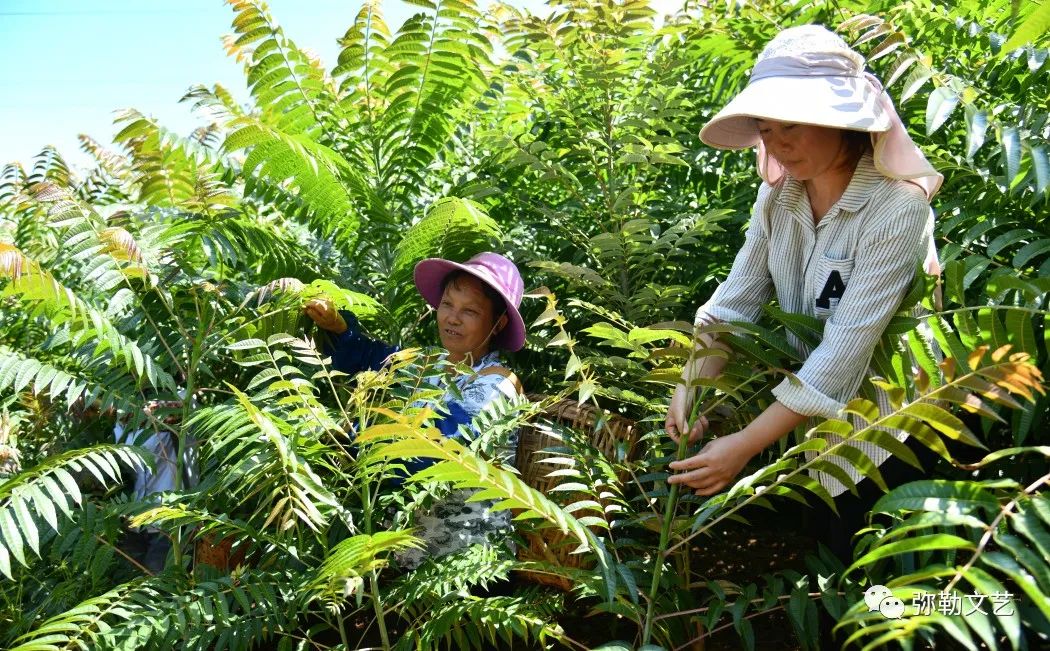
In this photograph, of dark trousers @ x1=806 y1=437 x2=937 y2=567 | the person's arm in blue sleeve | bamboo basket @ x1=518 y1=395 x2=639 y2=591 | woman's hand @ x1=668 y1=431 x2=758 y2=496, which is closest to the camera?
woman's hand @ x1=668 y1=431 x2=758 y2=496

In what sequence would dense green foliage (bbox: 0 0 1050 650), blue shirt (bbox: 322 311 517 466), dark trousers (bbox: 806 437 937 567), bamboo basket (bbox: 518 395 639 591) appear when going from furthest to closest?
blue shirt (bbox: 322 311 517 466), bamboo basket (bbox: 518 395 639 591), dark trousers (bbox: 806 437 937 567), dense green foliage (bbox: 0 0 1050 650)

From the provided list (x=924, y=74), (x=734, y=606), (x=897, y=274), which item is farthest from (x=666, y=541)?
(x=924, y=74)

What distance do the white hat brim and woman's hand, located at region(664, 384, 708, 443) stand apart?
0.60 m

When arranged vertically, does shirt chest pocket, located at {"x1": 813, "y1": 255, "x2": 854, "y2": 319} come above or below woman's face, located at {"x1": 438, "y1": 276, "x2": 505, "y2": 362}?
below

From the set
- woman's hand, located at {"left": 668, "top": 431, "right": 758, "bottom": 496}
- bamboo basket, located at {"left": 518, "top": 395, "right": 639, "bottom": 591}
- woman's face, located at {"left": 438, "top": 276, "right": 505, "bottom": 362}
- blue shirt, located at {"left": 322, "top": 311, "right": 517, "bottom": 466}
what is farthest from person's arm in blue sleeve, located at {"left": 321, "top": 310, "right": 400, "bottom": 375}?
woman's hand, located at {"left": 668, "top": 431, "right": 758, "bottom": 496}

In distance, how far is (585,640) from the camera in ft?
9.27

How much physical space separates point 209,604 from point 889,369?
61.0 inches

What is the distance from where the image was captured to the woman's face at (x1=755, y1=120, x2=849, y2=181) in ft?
6.64

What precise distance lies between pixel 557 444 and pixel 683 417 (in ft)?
1.99

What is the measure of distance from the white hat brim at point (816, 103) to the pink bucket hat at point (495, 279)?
1148mm

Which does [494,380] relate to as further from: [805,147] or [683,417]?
[805,147]

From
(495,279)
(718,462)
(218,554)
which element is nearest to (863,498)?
(718,462)

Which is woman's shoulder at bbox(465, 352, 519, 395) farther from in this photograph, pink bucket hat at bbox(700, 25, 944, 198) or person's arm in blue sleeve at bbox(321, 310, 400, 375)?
pink bucket hat at bbox(700, 25, 944, 198)

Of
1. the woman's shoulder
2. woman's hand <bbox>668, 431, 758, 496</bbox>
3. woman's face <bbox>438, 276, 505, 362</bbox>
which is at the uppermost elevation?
woman's face <bbox>438, 276, 505, 362</bbox>
